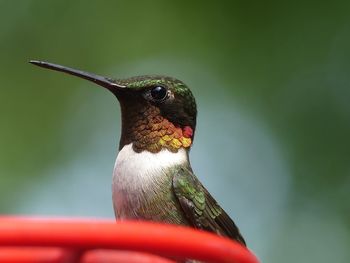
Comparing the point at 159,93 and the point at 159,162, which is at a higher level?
the point at 159,93

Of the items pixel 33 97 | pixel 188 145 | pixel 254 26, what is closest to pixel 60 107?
pixel 33 97

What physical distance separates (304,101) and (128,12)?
220 cm

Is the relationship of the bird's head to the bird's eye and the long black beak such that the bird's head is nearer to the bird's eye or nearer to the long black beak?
the bird's eye

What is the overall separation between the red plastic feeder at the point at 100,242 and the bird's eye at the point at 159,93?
7.44ft

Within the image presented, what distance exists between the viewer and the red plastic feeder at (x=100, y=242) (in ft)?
6.69

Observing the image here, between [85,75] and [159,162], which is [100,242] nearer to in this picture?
[85,75]

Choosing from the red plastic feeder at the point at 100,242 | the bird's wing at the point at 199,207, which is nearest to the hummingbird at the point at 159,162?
the bird's wing at the point at 199,207

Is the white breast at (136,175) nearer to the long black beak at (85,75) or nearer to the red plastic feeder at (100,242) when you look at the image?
the long black beak at (85,75)

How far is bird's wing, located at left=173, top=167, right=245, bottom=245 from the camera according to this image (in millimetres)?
4430

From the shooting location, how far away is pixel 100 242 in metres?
2.09

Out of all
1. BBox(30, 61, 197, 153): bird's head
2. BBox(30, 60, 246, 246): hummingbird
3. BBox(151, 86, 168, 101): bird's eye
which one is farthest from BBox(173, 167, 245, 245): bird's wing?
BBox(151, 86, 168, 101): bird's eye

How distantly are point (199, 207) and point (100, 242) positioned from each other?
2.41m

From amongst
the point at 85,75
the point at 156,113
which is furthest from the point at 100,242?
the point at 156,113

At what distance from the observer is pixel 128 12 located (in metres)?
8.12
